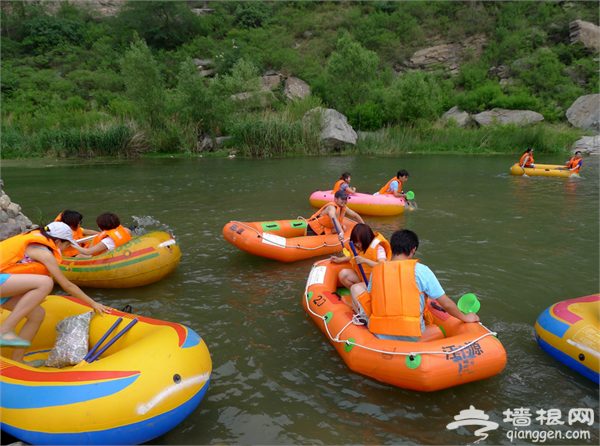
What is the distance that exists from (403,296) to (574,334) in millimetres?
1476

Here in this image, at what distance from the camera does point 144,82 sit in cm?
2108

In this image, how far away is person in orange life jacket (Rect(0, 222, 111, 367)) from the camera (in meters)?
3.05

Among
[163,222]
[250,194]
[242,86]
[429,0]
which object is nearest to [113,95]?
[242,86]

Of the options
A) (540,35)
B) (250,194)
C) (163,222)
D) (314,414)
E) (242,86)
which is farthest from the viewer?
(540,35)

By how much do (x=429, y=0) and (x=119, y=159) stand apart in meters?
37.7

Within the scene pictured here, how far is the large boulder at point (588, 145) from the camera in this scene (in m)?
20.9

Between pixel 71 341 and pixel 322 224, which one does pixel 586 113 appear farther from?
pixel 71 341

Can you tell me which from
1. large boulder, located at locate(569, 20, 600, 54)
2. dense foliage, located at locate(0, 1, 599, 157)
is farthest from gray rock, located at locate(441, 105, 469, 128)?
large boulder, located at locate(569, 20, 600, 54)

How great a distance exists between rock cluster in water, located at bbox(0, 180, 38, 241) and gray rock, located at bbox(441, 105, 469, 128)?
77.6ft

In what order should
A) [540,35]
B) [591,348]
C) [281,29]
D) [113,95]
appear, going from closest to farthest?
[591,348] → [113,95] → [540,35] → [281,29]

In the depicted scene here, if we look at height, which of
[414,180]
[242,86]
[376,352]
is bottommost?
[376,352]

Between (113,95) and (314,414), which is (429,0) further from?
(314,414)

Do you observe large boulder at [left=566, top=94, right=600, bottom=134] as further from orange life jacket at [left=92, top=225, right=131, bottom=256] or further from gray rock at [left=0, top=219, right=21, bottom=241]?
gray rock at [left=0, top=219, right=21, bottom=241]

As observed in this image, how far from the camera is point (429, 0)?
41.4m
